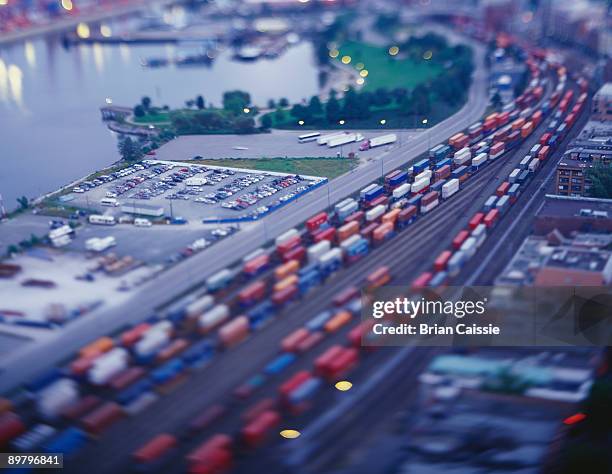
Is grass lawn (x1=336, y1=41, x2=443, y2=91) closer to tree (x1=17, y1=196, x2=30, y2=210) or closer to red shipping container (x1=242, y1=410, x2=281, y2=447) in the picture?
tree (x1=17, y1=196, x2=30, y2=210)

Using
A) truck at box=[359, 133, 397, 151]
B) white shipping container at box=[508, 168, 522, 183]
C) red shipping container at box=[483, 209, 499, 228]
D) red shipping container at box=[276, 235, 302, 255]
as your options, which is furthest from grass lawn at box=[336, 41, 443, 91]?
red shipping container at box=[276, 235, 302, 255]

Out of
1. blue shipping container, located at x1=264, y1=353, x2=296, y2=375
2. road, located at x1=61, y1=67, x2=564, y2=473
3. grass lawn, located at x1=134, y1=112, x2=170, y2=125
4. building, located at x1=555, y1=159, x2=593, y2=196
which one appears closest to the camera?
road, located at x1=61, y1=67, x2=564, y2=473

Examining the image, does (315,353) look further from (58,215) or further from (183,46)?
(183,46)

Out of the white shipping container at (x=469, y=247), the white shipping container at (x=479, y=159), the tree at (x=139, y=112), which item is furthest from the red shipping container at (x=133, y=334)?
the tree at (x=139, y=112)

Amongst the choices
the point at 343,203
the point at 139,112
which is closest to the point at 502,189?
the point at 343,203

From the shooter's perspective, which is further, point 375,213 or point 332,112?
point 332,112

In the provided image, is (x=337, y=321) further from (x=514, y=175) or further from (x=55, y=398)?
(x=514, y=175)
